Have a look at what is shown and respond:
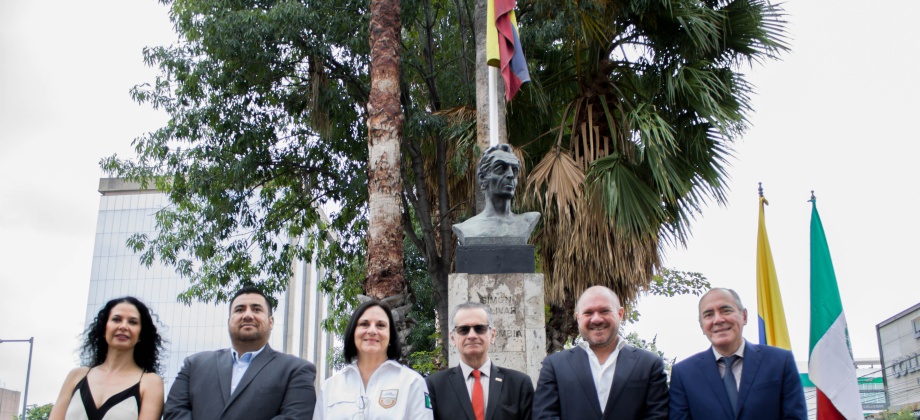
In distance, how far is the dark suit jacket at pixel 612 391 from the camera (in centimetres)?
369

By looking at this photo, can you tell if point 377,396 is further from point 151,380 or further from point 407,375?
point 151,380

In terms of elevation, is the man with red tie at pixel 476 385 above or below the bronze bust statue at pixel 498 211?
below

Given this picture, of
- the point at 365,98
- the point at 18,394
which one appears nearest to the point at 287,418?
the point at 365,98

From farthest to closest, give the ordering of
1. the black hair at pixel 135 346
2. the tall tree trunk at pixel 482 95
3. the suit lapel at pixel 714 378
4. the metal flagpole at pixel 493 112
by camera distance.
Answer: the tall tree trunk at pixel 482 95 < the metal flagpole at pixel 493 112 < the black hair at pixel 135 346 < the suit lapel at pixel 714 378

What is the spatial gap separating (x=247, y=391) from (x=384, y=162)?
5482mm

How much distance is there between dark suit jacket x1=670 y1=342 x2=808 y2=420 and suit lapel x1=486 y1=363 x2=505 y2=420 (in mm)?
869

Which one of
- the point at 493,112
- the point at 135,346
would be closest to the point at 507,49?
the point at 493,112

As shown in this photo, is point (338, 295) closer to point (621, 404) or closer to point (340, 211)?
point (340, 211)

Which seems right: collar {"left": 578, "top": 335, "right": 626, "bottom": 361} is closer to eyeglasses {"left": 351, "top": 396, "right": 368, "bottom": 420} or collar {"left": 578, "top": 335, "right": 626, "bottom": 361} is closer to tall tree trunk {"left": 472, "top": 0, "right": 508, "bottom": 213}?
eyeglasses {"left": 351, "top": 396, "right": 368, "bottom": 420}

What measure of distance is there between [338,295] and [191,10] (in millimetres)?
6798

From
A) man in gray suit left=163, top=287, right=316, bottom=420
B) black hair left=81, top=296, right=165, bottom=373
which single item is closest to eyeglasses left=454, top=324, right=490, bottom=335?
man in gray suit left=163, top=287, right=316, bottom=420

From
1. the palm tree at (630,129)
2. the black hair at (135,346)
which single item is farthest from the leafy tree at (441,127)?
the black hair at (135,346)

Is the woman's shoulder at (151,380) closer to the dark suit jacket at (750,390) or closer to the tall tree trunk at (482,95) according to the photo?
the dark suit jacket at (750,390)

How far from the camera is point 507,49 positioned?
8508 mm
